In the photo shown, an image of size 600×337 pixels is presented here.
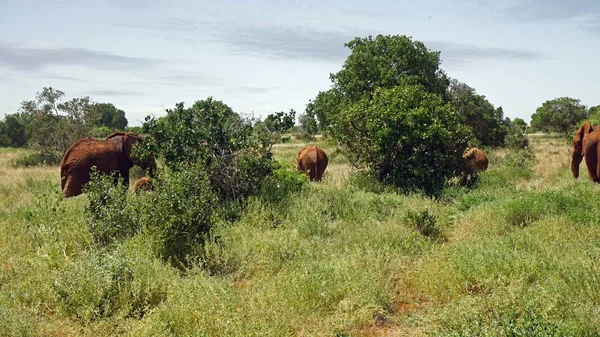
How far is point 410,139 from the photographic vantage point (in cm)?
1374

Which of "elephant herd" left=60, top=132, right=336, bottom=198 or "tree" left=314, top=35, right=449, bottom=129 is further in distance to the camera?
"tree" left=314, top=35, right=449, bottom=129

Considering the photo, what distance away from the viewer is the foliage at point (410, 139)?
13.8 m

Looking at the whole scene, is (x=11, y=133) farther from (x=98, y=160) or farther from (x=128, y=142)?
(x=98, y=160)

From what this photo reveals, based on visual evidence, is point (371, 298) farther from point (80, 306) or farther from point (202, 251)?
→ point (80, 306)

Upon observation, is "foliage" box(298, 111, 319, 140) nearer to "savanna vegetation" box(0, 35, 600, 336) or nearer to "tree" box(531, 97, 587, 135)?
"savanna vegetation" box(0, 35, 600, 336)

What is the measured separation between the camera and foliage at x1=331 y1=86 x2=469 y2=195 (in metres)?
13.8

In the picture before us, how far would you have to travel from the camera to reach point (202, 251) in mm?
7492

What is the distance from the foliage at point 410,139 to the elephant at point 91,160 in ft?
20.8

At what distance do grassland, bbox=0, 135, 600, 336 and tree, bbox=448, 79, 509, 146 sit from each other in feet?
71.9

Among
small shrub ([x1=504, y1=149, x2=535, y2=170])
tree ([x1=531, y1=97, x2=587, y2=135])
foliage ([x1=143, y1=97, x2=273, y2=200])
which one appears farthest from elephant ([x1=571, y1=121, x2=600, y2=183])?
tree ([x1=531, y1=97, x2=587, y2=135])

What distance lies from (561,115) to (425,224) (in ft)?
157

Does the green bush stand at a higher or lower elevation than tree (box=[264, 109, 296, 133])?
lower

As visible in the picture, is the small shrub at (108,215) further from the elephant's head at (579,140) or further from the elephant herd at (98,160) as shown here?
the elephant's head at (579,140)

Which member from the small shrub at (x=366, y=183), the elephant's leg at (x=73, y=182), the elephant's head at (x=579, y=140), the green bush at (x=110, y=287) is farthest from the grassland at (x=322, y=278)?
the elephant's head at (x=579, y=140)
